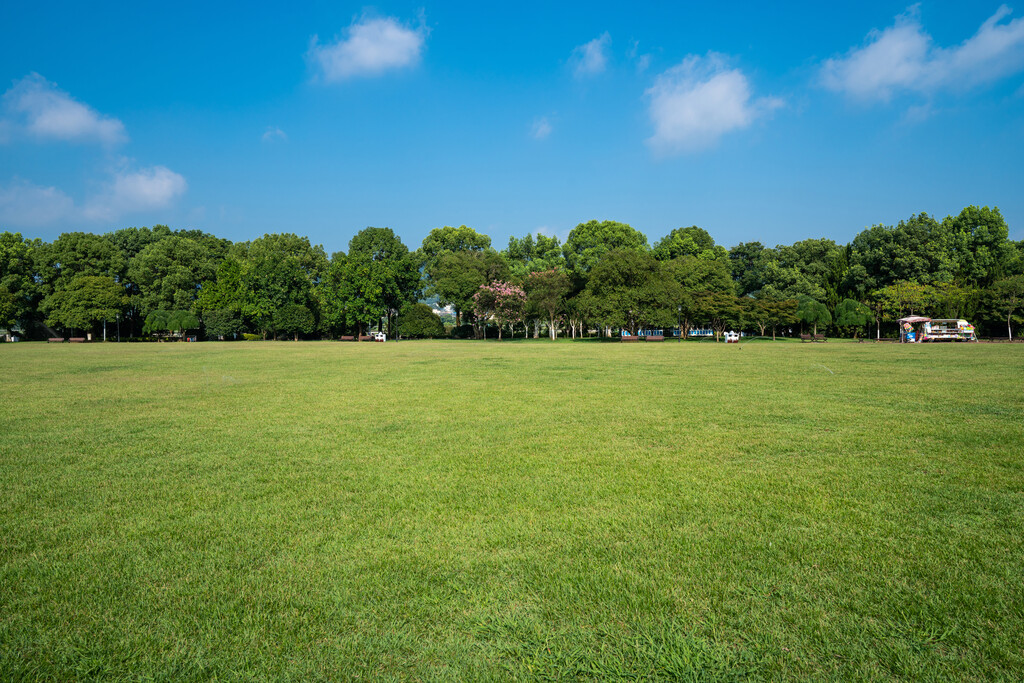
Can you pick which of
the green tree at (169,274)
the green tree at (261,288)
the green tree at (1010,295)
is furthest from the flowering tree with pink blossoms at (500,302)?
the green tree at (1010,295)

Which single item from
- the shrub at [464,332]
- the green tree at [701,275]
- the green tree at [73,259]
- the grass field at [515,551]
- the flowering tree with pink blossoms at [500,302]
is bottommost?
the grass field at [515,551]

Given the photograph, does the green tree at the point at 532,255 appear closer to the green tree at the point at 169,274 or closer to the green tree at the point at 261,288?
the green tree at the point at 261,288

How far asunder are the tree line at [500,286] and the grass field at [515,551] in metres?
48.9

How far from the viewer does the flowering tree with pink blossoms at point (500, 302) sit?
61438 millimetres

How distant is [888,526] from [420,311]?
225 feet

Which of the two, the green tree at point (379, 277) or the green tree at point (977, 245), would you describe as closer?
the green tree at point (977, 245)

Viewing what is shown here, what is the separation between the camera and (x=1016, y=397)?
11133mm

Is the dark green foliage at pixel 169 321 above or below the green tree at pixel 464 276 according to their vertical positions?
below

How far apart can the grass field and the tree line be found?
48.9m

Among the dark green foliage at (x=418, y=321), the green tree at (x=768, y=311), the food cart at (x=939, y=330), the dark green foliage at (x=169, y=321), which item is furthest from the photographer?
the dark green foliage at (x=418, y=321)

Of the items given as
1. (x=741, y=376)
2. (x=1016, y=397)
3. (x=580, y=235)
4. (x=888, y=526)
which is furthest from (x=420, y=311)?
(x=888, y=526)

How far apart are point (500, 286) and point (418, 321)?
47.2 ft

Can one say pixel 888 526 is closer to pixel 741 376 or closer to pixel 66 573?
pixel 66 573

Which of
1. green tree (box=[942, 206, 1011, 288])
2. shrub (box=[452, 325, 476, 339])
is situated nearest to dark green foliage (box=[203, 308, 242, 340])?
shrub (box=[452, 325, 476, 339])
